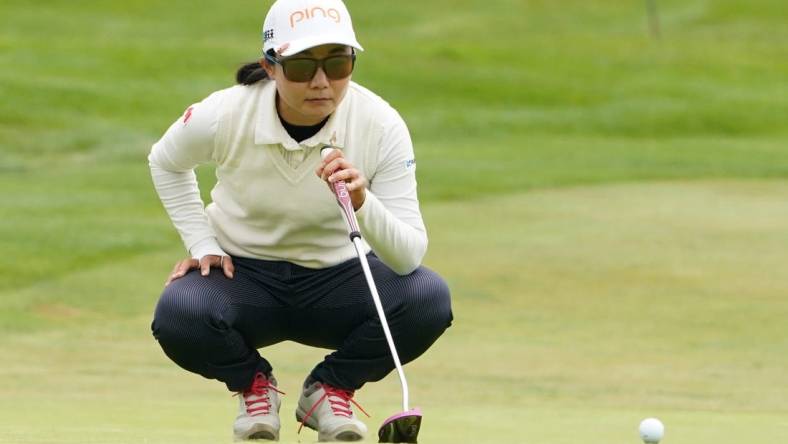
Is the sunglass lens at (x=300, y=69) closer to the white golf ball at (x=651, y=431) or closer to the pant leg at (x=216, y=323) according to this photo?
the pant leg at (x=216, y=323)

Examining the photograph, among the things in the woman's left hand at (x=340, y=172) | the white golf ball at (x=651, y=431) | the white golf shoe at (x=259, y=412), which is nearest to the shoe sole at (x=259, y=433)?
the white golf shoe at (x=259, y=412)

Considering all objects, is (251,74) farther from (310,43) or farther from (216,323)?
(216,323)

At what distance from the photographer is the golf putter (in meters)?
4.23

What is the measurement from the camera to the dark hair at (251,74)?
5.07 meters

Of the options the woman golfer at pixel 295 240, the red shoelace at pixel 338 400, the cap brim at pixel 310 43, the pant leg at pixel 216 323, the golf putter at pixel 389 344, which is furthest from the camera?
the red shoelace at pixel 338 400

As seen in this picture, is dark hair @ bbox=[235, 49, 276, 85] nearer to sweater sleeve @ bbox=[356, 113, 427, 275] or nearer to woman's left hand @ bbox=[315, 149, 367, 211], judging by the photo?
sweater sleeve @ bbox=[356, 113, 427, 275]

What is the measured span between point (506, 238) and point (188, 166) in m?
6.87

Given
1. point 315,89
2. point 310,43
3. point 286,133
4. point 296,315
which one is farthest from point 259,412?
point 310,43

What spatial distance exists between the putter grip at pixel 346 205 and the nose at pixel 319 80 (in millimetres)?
199

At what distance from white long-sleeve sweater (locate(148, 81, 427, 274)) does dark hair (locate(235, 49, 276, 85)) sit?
0.02 meters

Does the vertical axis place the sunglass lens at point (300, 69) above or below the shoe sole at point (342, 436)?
above

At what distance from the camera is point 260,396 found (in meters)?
5.02

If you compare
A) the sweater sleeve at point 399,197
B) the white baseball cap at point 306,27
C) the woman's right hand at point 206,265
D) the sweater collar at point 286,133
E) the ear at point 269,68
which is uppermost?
the white baseball cap at point 306,27

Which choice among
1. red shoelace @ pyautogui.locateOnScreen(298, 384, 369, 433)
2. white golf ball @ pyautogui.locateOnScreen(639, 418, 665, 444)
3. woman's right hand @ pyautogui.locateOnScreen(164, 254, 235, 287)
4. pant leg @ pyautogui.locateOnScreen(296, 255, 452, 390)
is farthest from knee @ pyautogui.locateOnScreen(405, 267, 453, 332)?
white golf ball @ pyautogui.locateOnScreen(639, 418, 665, 444)
